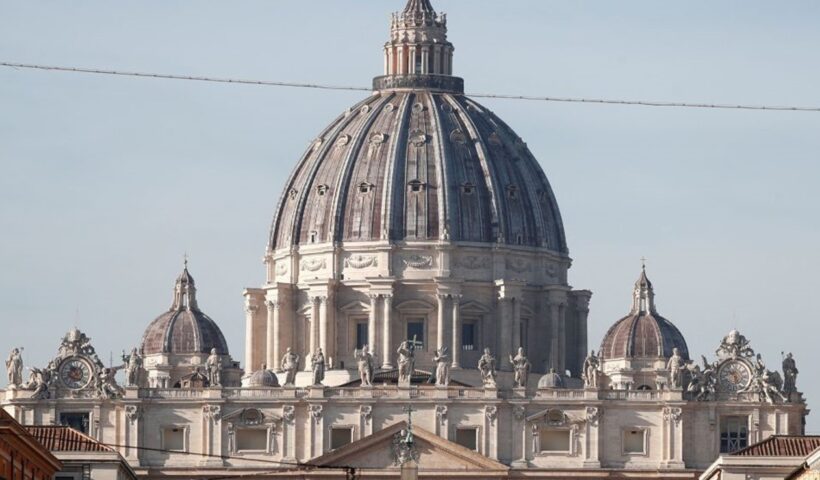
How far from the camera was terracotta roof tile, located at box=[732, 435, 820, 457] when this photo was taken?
16800 cm

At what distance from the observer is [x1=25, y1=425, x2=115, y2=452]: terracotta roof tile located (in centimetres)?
16512

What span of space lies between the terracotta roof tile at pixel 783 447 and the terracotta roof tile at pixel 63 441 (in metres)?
25.5

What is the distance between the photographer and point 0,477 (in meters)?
116

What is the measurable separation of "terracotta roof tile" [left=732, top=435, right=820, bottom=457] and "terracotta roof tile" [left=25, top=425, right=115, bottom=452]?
83.7ft

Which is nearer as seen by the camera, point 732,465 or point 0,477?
point 0,477

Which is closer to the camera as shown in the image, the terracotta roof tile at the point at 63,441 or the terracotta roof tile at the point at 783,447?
the terracotta roof tile at the point at 63,441

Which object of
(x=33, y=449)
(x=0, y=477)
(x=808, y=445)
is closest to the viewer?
(x=0, y=477)

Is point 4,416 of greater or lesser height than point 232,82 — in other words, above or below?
below

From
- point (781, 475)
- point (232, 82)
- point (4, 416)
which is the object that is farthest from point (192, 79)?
point (781, 475)

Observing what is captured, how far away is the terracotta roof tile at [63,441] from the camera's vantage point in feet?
542

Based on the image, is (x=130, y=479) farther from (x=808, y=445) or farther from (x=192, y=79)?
(x=192, y=79)

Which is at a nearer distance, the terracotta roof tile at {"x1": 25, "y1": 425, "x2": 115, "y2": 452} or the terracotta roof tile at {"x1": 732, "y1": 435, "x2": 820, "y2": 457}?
the terracotta roof tile at {"x1": 25, "y1": 425, "x2": 115, "y2": 452}

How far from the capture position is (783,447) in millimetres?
170375

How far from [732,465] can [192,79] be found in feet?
166
